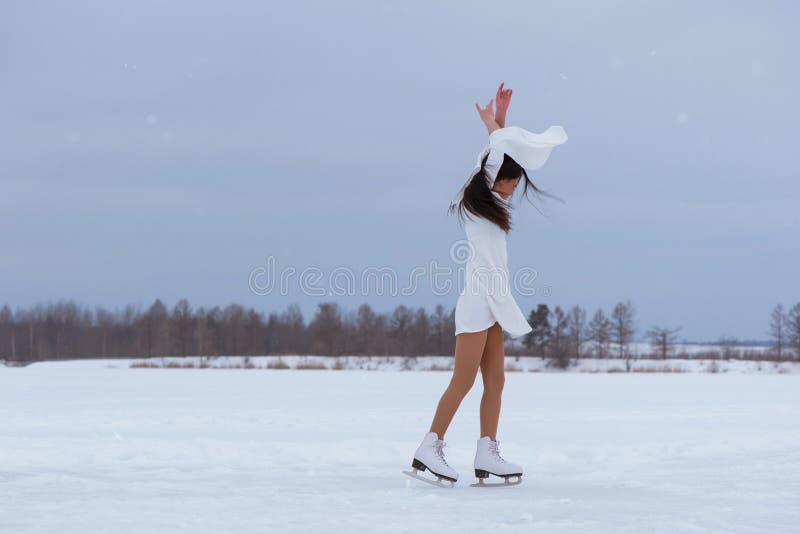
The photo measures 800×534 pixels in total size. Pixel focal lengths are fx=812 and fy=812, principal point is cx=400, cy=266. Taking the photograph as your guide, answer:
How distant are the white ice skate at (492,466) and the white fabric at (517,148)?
1229 mm

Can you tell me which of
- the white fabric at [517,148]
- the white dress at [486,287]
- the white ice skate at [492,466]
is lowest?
the white ice skate at [492,466]

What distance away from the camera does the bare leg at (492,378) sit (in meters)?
3.96

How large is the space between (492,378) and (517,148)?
1135mm

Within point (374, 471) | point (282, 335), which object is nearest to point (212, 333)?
point (282, 335)

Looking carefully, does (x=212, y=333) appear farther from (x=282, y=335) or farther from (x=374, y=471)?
(x=374, y=471)

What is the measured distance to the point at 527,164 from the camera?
3.98 meters

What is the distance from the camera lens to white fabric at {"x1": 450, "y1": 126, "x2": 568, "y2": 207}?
395cm

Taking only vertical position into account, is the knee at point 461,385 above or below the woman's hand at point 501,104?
below

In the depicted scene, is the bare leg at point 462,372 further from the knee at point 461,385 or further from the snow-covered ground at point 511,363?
the snow-covered ground at point 511,363

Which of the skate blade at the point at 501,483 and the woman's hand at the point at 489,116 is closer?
the skate blade at the point at 501,483

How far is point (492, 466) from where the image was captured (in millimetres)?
3904

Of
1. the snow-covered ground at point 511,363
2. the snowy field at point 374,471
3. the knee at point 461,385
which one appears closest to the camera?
the snowy field at point 374,471

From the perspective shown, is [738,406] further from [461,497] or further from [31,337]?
[31,337]

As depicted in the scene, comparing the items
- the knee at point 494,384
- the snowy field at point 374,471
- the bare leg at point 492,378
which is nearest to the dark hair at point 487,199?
the bare leg at point 492,378
